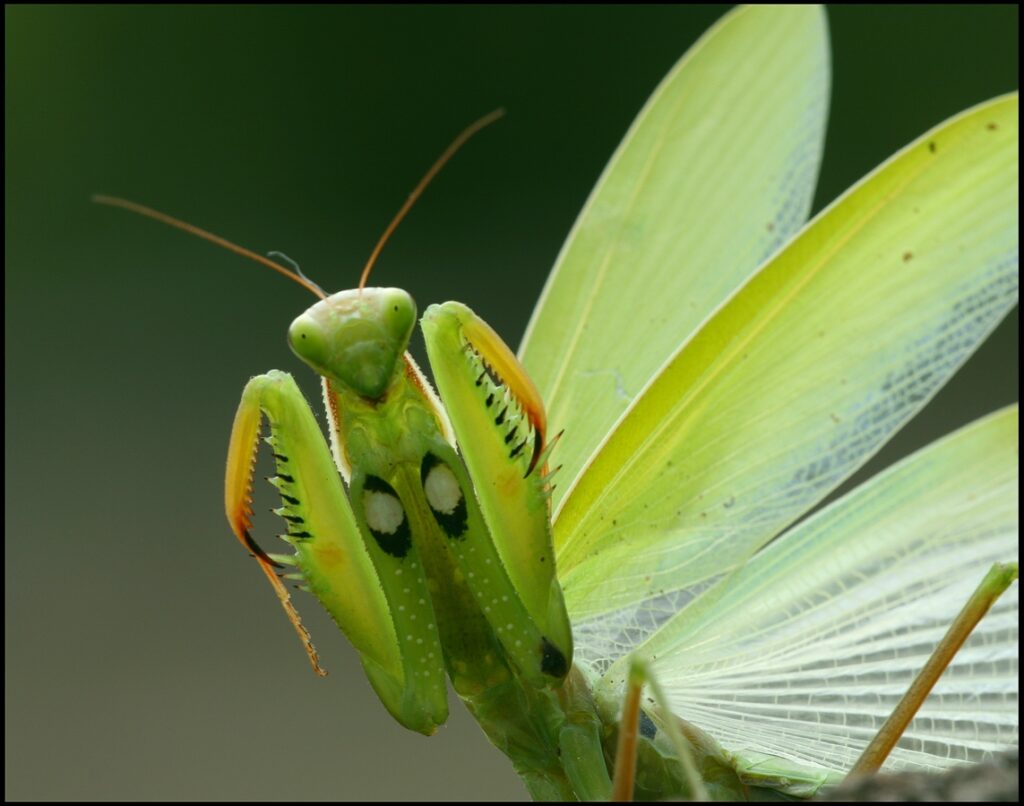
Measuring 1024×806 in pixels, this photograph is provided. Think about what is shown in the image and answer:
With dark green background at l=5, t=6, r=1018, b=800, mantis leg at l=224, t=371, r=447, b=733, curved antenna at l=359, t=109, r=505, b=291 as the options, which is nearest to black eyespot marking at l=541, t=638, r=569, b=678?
mantis leg at l=224, t=371, r=447, b=733

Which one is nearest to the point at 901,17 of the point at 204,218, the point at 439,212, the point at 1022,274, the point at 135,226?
the point at 439,212

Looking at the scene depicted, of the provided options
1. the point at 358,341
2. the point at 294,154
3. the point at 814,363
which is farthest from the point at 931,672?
the point at 294,154

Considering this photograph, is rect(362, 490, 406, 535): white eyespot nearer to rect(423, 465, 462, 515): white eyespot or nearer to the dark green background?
rect(423, 465, 462, 515): white eyespot

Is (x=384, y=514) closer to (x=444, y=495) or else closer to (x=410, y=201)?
(x=444, y=495)

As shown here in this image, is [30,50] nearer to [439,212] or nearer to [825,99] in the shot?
[439,212]

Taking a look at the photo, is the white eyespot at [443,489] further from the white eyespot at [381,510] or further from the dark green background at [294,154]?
the dark green background at [294,154]

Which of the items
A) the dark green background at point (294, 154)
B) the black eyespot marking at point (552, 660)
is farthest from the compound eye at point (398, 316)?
the dark green background at point (294, 154)

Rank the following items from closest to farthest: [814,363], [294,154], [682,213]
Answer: [814,363]
[682,213]
[294,154]
